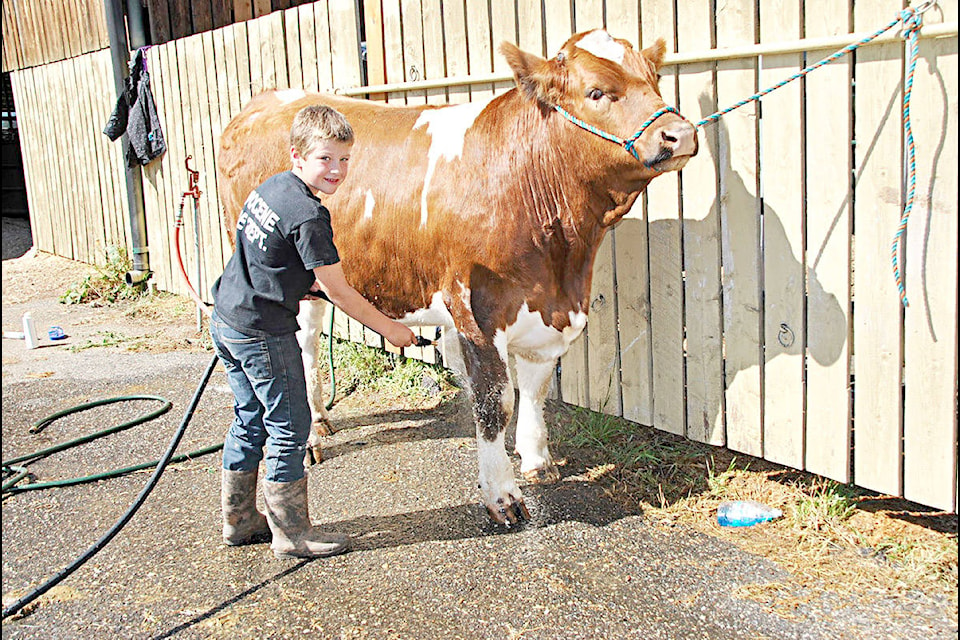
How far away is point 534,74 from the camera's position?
12.2 ft

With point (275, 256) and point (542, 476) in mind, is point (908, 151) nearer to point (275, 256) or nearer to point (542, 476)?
point (542, 476)

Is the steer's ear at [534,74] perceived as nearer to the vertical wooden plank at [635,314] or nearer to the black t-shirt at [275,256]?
the vertical wooden plank at [635,314]

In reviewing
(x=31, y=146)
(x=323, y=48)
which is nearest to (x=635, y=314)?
(x=323, y=48)

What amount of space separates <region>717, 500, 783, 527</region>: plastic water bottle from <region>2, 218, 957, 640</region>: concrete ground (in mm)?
205

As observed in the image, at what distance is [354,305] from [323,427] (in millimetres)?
1967

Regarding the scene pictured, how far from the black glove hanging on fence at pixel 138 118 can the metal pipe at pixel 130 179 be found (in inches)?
5.7

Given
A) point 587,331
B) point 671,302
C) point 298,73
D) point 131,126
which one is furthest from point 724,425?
point 131,126

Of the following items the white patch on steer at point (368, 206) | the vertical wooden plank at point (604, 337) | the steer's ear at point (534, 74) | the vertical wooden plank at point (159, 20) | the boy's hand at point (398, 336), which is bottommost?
the vertical wooden plank at point (604, 337)

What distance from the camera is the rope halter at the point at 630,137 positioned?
3377 mm

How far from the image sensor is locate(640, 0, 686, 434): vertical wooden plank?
4.13 meters

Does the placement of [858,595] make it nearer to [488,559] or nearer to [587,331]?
[488,559]

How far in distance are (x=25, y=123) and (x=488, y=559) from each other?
1097 centimetres

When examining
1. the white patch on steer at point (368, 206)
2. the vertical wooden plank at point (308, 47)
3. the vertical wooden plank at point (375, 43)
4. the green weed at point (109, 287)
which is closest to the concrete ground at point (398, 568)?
the white patch on steer at point (368, 206)

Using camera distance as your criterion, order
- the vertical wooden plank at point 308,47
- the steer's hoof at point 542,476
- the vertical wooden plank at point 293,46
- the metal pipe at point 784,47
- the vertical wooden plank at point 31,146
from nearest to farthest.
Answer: the metal pipe at point 784,47
the steer's hoof at point 542,476
the vertical wooden plank at point 308,47
the vertical wooden plank at point 293,46
the vertical wooden plank at point 31,146
